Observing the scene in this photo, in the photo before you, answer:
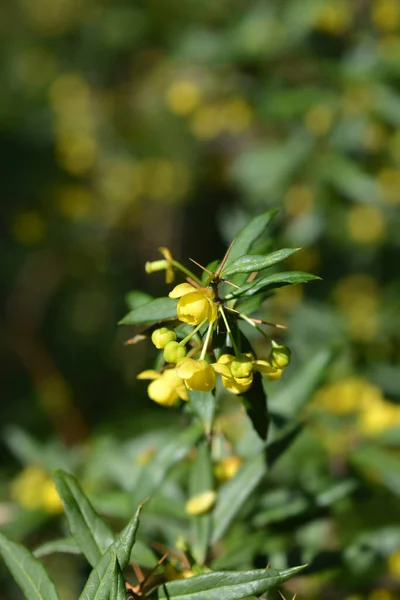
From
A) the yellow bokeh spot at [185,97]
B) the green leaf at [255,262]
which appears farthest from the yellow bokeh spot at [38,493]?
the yellow bokeh spot at [185,97]

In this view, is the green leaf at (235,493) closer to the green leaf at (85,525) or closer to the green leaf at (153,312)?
the green leaf at (85,525)

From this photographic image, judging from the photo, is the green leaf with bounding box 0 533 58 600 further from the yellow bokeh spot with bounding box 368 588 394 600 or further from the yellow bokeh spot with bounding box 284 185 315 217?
the yellow bokeh spot with bounding box 284 185 315 217

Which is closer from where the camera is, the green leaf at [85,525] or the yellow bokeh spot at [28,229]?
the green leaf at [85,525]

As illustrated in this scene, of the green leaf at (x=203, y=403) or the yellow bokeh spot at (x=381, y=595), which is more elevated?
the green leaf at (x=203, y=403)

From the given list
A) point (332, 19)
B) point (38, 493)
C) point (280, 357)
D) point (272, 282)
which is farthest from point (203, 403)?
point (332, 19)

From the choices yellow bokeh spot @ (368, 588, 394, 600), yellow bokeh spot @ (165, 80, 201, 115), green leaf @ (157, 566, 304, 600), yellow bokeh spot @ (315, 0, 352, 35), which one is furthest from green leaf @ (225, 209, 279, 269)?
yellow bokeh spot @ (165, 80, 201, 115)

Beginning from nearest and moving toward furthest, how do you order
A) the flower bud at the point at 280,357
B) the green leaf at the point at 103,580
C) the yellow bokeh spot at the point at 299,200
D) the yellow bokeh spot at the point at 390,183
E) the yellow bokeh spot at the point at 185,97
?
the green leaf at the point at 103,580
the flower bud at the point at 280,357
the yellow bokeh spot at the point at 299,200
the yellow bokeh spot at the point at 390,183
the yellow bokeh spot at the point at 185,97

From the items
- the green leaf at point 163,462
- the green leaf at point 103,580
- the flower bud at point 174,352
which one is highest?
the flower bud at point 174,352

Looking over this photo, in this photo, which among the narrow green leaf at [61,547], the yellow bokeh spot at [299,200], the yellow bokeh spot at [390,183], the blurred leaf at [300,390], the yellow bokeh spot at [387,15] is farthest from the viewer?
the yellow bokeh spot at [390,183]
